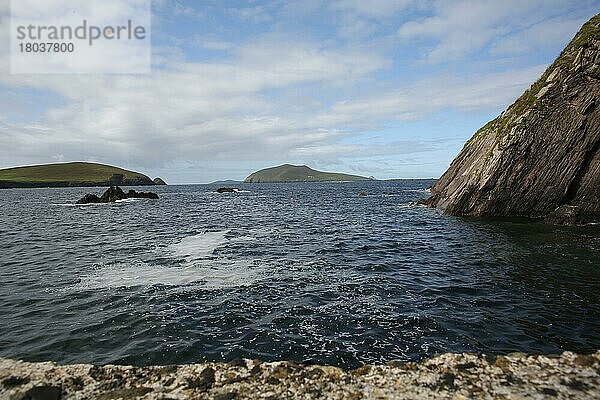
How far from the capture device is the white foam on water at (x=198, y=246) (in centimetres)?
2773

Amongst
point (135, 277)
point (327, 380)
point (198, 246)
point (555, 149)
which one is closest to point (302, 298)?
point (327, 380)

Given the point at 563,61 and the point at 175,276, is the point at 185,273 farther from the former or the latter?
the point at 563,61

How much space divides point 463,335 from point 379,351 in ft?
11.5

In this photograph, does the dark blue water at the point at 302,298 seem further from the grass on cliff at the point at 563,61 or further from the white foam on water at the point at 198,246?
the grass on cliff at the point at 563,61

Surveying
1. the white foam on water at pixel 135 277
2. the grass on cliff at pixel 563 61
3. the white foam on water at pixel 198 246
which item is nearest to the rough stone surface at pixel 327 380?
the white foam on water at pixel 135 277

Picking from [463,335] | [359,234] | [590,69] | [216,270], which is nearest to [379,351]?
[463,335]

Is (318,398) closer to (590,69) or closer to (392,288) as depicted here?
(392,288)

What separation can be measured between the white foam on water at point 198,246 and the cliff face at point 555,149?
32.6 m

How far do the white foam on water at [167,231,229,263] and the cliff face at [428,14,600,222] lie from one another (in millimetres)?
32646

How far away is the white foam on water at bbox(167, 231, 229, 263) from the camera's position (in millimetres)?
27734

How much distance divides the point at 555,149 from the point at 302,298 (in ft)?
126

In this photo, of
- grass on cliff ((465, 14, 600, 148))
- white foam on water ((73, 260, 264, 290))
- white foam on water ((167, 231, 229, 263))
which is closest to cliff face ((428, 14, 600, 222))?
grass on cliff ((465, 14, 600, 148))

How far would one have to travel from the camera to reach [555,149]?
1608 inches

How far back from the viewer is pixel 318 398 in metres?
9.02
